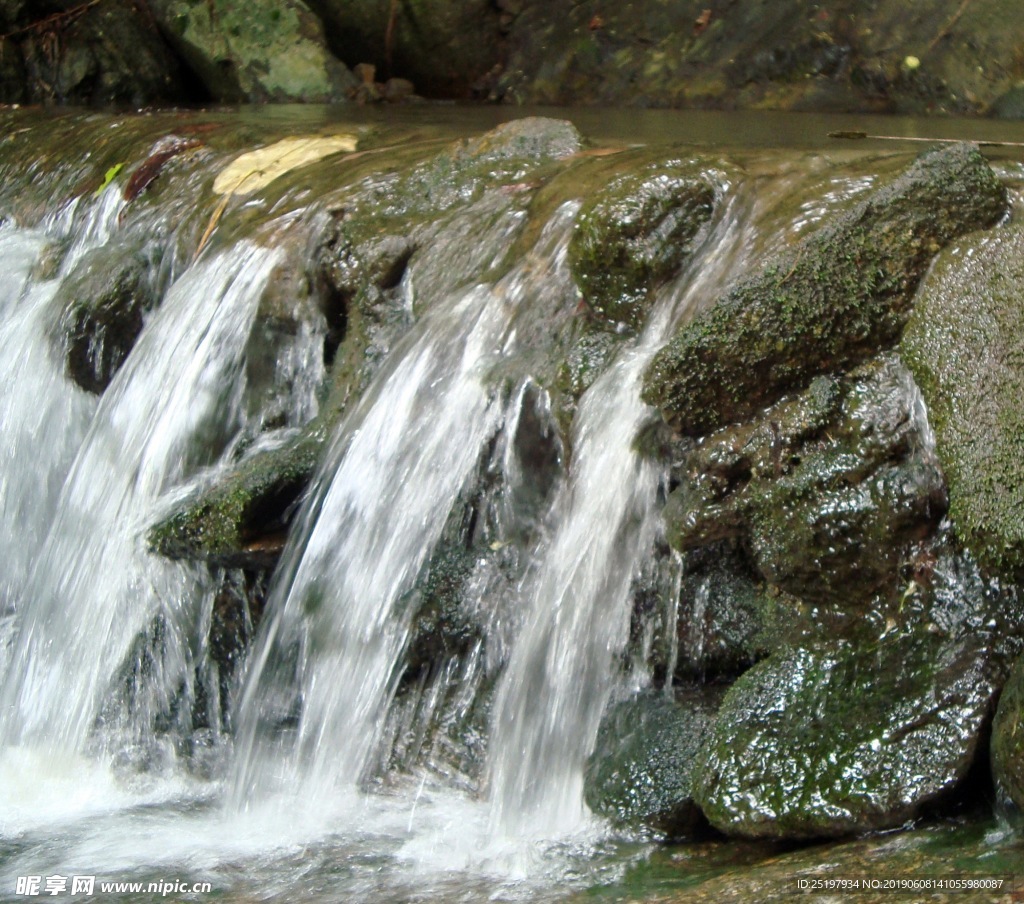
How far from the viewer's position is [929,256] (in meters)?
3.12

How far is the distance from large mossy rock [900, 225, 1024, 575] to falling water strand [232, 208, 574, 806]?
1.18 metres

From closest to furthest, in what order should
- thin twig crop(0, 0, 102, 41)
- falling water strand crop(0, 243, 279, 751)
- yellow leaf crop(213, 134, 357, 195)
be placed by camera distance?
falling water strand crop(0, 243, 279, 751) < yellow leaf crop(213, 134, 357, 195) < thin twig crop(0, 0, 102, 41)

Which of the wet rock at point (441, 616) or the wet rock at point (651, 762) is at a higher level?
the wet rock at point (441, 616)

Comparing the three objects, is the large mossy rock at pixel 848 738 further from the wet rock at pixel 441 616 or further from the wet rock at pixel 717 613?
the wet rock at pixel 441 616

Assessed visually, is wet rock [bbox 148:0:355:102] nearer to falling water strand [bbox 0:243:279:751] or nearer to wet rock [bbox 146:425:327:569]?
falling water strand [bbox 0:243:279:751]

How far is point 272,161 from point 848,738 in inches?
148

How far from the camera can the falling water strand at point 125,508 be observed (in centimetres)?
420

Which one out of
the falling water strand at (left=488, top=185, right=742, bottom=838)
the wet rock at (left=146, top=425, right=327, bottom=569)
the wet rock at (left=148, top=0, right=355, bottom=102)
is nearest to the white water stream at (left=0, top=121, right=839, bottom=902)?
the falling water strand at (left=488, top=185, right=742, bottom=838)

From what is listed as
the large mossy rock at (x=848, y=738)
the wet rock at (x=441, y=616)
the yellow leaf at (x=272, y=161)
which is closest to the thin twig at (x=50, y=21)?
the yellow leaf at (x=272, y=161)

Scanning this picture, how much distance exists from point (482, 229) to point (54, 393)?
216cm

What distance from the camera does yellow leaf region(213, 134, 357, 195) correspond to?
17.4ft

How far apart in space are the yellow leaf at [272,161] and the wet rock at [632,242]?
2111 millimetres

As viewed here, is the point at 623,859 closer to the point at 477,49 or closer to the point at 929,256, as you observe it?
the point at 929,256

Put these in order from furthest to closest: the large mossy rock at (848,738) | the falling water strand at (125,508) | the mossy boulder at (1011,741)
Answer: the falling water strand at (125,508)
the large mossy rock at (848,738)
the mossy boulder at (1011,741)
